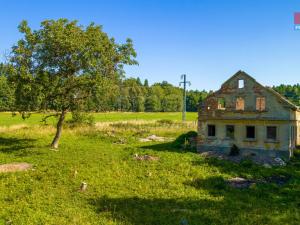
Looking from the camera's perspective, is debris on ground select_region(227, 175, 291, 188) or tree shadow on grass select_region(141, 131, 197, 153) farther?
tree shadow on grass select_region(141, 131, 197, 153)

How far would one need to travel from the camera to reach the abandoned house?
85.5ft

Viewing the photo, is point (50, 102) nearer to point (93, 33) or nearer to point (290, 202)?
point (93, 33)

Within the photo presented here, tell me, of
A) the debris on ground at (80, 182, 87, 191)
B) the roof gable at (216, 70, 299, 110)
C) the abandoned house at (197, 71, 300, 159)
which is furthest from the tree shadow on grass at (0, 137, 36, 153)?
the roof gable at (216, 70, 299, 110)

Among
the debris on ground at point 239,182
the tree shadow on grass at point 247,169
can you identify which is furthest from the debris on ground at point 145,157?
the debris on ground at point 239,182

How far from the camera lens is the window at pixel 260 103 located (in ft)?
88.4

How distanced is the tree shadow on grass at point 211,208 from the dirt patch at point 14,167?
849 cm

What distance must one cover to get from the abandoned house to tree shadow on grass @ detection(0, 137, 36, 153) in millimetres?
16632

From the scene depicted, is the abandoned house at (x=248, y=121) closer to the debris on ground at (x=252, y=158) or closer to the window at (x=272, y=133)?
the window at (x=272, y=133)

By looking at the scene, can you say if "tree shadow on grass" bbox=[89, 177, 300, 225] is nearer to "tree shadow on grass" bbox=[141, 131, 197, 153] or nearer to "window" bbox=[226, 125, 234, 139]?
"window" bbox=[226, 125, 234, 139]

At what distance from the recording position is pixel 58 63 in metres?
27.1

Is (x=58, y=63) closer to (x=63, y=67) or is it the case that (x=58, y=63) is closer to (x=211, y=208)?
(x=63, y=67)

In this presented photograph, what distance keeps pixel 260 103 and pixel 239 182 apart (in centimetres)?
1131

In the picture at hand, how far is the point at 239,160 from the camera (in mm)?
25484

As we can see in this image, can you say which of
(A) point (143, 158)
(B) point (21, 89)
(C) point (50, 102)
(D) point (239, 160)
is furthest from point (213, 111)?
(B) point (21, 89)
